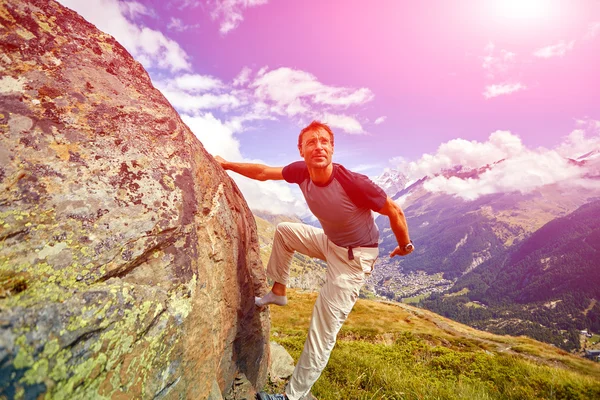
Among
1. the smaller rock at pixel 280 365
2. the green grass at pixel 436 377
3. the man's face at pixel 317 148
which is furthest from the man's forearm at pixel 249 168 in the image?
the green grass at pixel 436 377

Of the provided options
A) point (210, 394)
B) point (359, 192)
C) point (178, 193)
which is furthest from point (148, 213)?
point (359, 192)

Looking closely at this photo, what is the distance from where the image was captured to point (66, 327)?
→ 313 centimetres

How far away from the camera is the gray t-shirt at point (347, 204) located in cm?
665

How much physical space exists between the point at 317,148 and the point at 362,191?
58.8 inches

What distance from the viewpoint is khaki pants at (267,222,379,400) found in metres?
6.38

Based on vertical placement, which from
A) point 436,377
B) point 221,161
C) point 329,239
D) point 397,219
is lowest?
point 436,377

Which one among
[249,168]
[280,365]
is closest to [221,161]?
[249,168]

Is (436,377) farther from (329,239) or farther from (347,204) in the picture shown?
(347,204)

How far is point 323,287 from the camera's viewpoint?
22.9 feet

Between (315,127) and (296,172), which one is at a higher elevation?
(315,127)

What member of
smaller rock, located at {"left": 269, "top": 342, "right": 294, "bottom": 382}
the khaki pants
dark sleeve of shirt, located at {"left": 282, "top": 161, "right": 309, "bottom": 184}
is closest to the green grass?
smaller rock, located at {"left": 269, "top": 342, "right": 294, "bottom": 382}

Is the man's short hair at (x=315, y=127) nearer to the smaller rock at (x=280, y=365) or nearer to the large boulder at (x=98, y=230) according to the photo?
the large boulder at (x=98, y=230)

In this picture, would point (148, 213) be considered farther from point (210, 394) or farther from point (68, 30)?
point (68, 30)

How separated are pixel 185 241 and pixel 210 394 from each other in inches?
113
